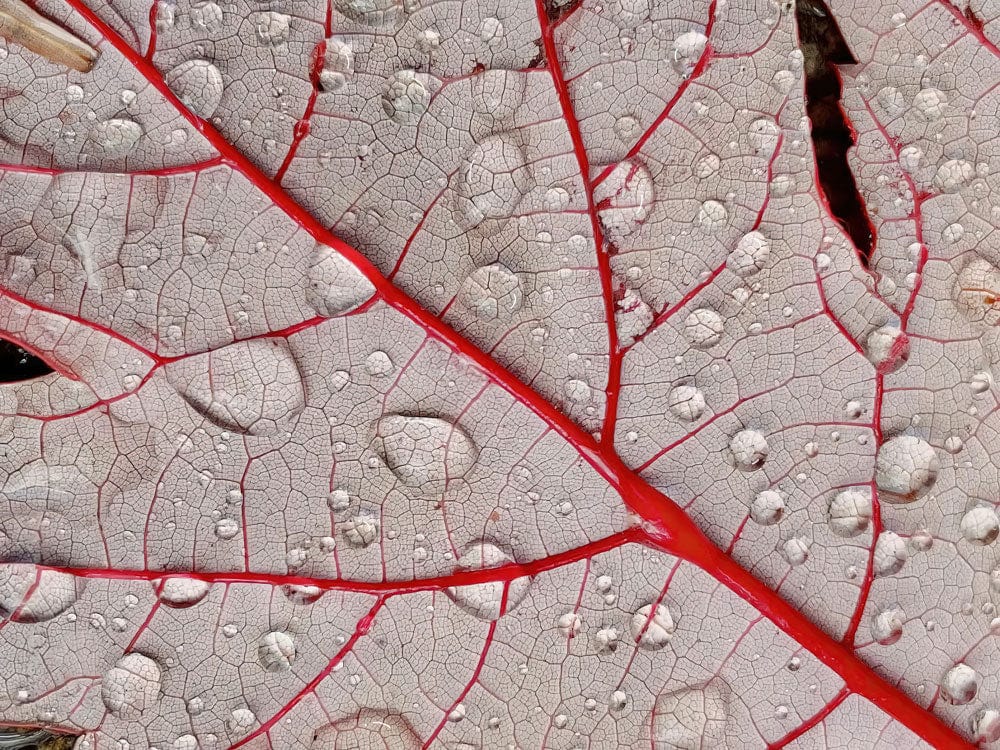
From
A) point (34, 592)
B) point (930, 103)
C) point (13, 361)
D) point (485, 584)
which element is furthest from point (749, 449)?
point (13, 361)

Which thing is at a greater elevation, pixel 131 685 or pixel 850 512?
pixel 850 512

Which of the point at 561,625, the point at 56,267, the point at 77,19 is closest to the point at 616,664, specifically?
the point at 561,625

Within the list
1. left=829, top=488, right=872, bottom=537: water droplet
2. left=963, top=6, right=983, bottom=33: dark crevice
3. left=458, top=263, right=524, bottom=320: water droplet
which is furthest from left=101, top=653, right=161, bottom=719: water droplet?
left=963, top=6, right=983, bottom=33: dark crevice

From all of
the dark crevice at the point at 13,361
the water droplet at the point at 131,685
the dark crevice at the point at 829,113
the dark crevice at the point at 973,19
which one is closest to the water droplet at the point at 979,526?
the dark crevice at the point at 829,113

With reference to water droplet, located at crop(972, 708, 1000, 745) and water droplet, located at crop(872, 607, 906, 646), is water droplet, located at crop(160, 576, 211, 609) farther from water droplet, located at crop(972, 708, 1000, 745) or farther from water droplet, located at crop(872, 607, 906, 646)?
water droplet, located at crop(972, 708, 1000, 745)

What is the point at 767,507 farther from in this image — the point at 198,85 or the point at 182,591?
the point at 198,85

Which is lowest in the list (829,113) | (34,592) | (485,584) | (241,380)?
(34,592)

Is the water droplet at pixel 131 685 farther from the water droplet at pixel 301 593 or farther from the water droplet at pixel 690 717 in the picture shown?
the water droplet at pixel 690 717

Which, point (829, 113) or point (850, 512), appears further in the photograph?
point (829, 113)
